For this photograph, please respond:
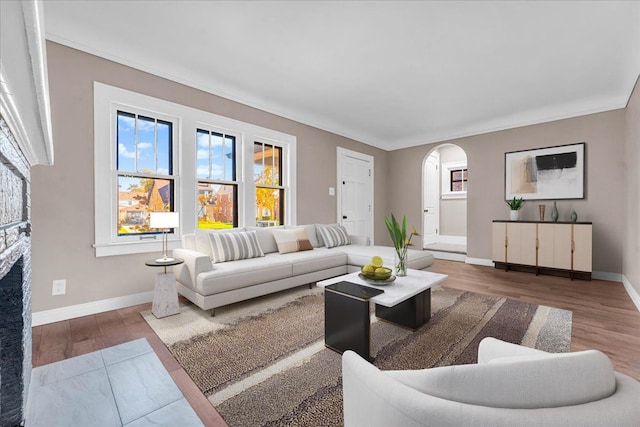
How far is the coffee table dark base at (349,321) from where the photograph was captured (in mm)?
1867

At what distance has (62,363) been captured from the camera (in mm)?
1870

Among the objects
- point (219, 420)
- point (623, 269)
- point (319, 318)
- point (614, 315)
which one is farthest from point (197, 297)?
point (623, 269)

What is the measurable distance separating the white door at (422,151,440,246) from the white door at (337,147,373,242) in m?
1.57

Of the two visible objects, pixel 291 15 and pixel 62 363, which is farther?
pixel 291 15

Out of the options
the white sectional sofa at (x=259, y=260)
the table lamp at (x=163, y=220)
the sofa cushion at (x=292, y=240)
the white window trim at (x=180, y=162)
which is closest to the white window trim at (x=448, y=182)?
the white sectional sofa at (x=259, y=260)

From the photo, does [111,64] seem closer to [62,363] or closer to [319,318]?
[62,363]

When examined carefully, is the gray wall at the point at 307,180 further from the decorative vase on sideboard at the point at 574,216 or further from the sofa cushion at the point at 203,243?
the sofa cushion at the point at 203,243

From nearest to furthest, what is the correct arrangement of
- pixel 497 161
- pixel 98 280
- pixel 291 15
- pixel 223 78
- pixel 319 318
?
1. pixel 291 15
2. pixel 319 318
3. pixel 98 280
4. pixel 223 78
5. pixel 497 161

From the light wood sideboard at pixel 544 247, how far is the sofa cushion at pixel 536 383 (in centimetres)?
461

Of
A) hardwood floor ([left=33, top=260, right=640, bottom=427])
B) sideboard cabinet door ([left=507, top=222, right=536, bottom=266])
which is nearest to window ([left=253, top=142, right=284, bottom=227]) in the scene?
hardwood floor ([left=33, top=260, right=640, bottom=427])

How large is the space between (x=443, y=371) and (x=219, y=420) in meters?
1.25

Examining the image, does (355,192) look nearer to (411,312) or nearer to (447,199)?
(447,199)

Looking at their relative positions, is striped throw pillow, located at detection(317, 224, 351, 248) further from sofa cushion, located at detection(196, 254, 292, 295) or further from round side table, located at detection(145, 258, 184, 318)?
round side table, located at detection(145, 258, 184, 318)

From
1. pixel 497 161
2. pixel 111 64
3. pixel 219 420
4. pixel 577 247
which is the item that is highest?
pixel 111 64
